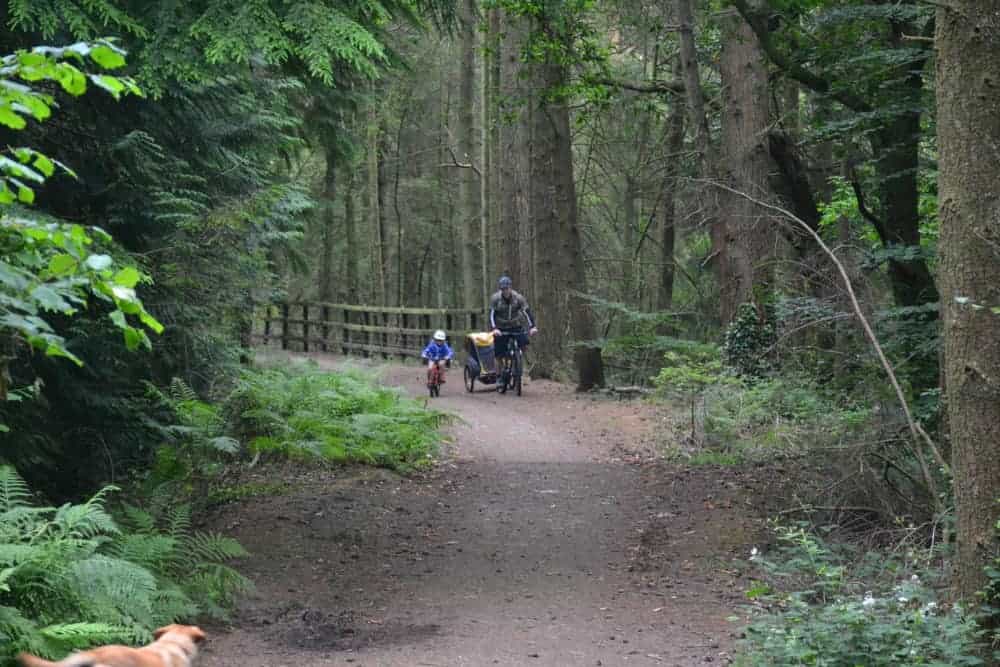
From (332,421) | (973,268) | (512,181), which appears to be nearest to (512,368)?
(332,421)

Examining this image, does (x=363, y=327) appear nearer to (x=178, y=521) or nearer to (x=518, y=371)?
(x=518, y=371)

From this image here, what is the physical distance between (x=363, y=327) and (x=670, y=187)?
12.0 meters

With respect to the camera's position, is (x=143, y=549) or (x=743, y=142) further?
(x=743, y=142)

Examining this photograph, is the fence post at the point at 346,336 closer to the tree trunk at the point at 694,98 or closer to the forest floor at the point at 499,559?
the tree trunk at the point at 694,98

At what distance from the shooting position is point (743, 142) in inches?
632

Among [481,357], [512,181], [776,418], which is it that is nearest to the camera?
[776,418]

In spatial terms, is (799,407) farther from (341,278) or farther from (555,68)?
(341,278)

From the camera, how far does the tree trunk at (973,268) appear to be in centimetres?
588

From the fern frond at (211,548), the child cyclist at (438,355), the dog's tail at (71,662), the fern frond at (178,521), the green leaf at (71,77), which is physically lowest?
the fern frond at (211,548)

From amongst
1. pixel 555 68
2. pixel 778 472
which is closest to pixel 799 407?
pixel 778 472

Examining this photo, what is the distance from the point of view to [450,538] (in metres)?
10.3

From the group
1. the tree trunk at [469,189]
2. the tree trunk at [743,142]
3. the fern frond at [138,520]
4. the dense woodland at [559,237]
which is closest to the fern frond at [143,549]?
the fern frond at [138,520]

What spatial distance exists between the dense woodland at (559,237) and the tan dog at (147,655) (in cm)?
96

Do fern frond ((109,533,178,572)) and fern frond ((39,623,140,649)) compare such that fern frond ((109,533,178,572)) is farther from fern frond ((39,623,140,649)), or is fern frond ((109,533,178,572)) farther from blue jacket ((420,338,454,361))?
blue jacket ((420,338,454,361))
